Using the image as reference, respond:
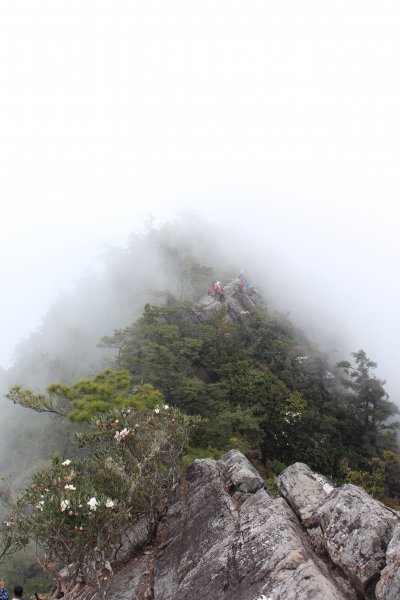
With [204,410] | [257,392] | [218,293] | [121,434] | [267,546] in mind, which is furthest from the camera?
[218,293]

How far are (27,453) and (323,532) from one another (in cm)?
3662

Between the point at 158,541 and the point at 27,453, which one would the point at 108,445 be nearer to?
the point at 158,541

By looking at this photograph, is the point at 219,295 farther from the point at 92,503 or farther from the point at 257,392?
the point at 92,503

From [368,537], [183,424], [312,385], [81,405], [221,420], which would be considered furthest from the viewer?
[312,385]

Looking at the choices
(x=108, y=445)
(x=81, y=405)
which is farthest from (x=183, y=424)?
(x=81, y=405)

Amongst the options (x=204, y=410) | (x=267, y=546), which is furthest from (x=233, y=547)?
(x=204, y=410)

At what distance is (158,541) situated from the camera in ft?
39.2

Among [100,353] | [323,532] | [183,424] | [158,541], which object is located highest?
[323,532]

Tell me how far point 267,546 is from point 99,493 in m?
4.27

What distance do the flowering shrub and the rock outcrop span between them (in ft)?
3.58

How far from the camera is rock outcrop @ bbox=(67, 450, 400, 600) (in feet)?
24.3

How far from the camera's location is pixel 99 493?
9992 mm

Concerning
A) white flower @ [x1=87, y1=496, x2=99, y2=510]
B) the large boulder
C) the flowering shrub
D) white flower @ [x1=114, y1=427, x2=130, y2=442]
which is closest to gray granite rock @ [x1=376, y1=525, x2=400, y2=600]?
the large boulder

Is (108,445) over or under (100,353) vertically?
over
